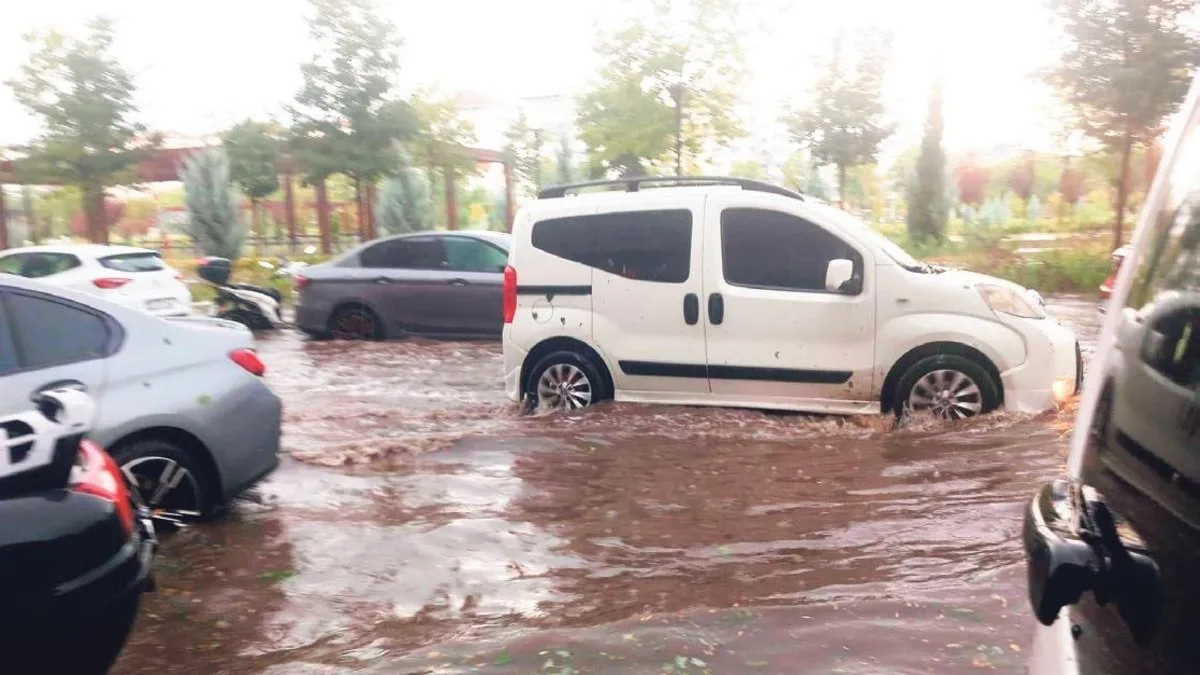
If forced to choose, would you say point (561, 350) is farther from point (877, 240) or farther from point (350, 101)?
point (350, 101)

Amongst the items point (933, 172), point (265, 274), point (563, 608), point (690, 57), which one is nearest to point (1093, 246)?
point (933, 172)

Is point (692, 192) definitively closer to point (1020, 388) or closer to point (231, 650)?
point (1020, 388)

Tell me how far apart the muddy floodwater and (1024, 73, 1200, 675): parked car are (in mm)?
2094

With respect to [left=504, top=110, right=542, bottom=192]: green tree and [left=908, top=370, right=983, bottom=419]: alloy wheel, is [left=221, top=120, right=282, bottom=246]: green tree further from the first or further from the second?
[left=908, top=370, right=983, bottom=419]: alloy wheel

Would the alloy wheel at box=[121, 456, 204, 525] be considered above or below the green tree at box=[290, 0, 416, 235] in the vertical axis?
below

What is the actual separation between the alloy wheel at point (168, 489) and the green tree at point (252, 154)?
22.3m

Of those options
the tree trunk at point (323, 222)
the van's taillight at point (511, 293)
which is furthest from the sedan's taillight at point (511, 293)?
the tree trunk at point (323, 222)

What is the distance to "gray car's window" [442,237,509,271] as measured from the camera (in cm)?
1291

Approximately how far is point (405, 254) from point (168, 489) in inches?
316

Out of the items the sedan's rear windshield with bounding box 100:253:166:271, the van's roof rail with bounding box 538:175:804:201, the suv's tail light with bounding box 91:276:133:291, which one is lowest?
the suv's tail light with bounding box 91:276:133:291

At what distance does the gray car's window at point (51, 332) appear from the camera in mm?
4844

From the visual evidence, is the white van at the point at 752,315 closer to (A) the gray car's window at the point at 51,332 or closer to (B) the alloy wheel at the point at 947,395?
(B) the alloy wheel at the point at 947,395

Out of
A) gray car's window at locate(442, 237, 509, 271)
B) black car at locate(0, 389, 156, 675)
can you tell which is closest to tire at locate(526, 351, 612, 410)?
gray car's window at locate(442, 237, 509, 271)

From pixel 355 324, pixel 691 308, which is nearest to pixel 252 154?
pixel 355 324
